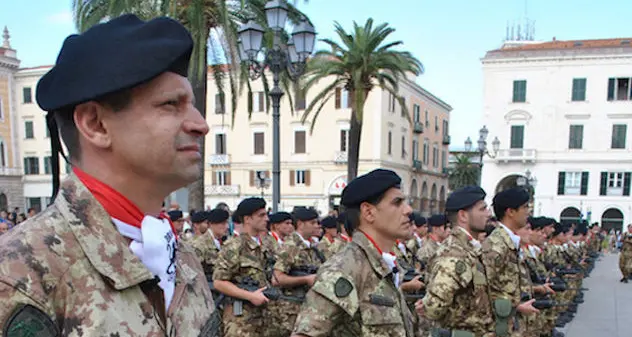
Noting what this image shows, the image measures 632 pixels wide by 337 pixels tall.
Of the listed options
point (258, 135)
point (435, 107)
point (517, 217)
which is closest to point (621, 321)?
point (517, 217)

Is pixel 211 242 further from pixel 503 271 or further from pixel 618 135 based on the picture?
pixel 618 135

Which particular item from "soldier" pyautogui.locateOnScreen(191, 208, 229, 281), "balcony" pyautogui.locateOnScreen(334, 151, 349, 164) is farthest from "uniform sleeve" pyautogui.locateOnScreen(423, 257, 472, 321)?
"balcony" pyautogui.locateOnScreen(334, 151, 349, 164)

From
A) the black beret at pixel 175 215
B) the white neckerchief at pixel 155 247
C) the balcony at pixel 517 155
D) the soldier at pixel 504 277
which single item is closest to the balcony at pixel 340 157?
the balcony at pixel 517 155

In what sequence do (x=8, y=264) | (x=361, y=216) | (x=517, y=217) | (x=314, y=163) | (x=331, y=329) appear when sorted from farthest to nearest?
(x=314, y=163), (x=517, y=217), (x=361, y=216), (x=331, y=329), (x=8, y=264)

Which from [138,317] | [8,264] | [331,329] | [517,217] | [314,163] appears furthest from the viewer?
[314,163]

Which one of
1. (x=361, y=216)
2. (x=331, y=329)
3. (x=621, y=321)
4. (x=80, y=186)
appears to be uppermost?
(x=80, y=186)

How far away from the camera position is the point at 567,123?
33219mm

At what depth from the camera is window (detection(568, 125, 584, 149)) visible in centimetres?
3306

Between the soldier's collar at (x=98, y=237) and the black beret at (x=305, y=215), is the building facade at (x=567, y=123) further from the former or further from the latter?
the soldier's collar at (x=98, y=237)

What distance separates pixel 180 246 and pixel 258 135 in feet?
112

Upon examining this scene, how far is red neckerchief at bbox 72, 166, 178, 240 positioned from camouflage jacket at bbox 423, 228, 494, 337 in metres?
2.97

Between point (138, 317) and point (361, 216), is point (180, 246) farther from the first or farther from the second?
point (361, 216)

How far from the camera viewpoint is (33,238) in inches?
37.0

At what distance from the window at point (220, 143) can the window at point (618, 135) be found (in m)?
30.8
